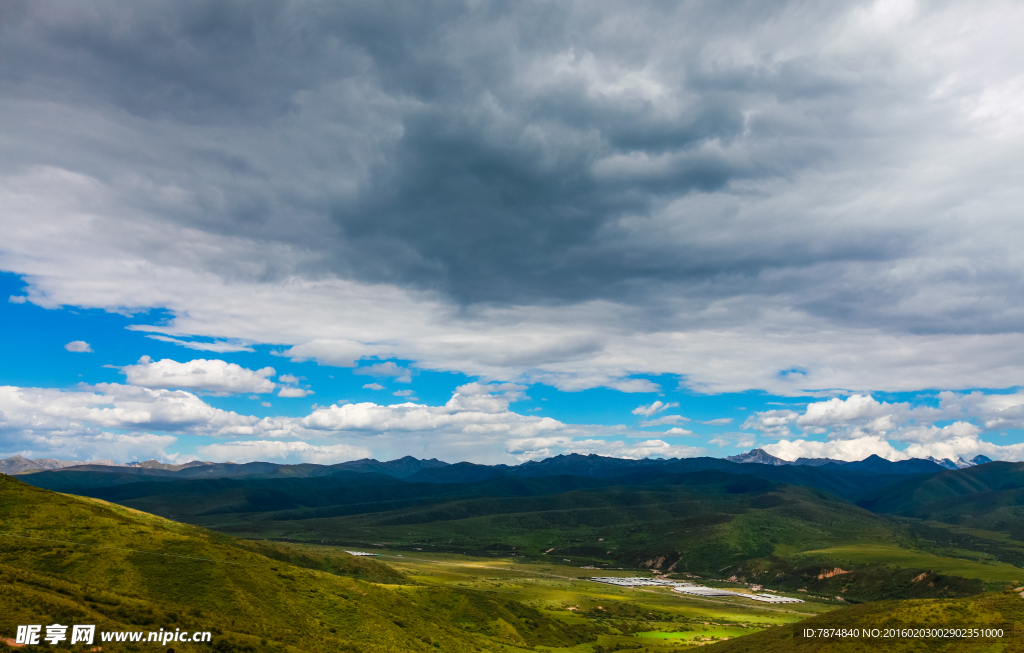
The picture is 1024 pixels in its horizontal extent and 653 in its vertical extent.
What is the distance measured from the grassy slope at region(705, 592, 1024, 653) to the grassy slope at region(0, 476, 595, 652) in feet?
162

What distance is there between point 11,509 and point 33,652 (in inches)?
2269

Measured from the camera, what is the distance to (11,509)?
91.2 metres

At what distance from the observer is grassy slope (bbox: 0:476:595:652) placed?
2387 inches

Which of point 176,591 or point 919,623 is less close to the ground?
point 176,591

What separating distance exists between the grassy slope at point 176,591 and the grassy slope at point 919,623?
4953 cm

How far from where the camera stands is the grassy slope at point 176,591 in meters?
60.6

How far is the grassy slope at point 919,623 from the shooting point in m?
64.8

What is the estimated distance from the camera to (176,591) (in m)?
76.4

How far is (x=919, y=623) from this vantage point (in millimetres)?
71875

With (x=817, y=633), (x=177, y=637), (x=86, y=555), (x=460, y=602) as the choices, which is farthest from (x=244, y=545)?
(x=817, y=633)

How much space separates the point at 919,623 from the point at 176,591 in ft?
302

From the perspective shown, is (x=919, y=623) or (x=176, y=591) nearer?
(x=919, y=623)

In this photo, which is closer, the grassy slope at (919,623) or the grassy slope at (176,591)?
the grassy slope at (176,591)

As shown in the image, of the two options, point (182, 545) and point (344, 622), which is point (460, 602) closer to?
point (344, 622)
